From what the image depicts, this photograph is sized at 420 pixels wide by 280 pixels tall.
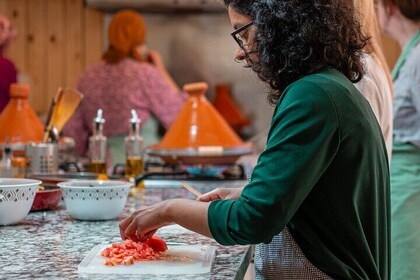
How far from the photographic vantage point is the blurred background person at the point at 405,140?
2.52m

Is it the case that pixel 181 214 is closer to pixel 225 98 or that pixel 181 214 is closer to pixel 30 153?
pixel 30 153

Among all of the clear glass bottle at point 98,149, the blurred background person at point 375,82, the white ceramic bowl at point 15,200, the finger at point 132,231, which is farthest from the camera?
the clear glass bottle at point 98,149

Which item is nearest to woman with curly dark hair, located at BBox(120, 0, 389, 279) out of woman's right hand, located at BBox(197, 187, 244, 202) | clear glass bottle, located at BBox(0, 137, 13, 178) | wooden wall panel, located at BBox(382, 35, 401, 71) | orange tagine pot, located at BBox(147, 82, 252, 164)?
woman's right hand, located at BBox(197, 187, 244, 202)

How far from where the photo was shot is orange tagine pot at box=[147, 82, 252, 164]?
2.70m

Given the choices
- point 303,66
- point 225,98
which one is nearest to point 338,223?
point 303,66

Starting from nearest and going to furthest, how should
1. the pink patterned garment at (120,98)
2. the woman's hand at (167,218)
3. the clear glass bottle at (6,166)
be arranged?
1. the woman's hand at (167,218)
2. the clear glass bottle at (6,166)
3. the pink patterned garment at (120,98)

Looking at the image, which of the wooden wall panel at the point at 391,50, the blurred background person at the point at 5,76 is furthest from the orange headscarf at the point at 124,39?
the wooden wall panel at the point at 391,50

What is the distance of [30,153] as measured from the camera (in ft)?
7.68

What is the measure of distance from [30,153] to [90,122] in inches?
63.3

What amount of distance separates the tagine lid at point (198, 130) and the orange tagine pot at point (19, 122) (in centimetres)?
46

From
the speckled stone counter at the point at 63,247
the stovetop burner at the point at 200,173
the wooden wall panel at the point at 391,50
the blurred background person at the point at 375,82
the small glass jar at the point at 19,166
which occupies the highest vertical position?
the wooden wall panel at the point at 391,50

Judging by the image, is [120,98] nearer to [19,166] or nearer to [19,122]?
[19,122]

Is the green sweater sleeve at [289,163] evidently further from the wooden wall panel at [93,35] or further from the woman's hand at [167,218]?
the wooden wall panel at [93,35]

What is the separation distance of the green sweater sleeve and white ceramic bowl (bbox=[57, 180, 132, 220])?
62 cm
